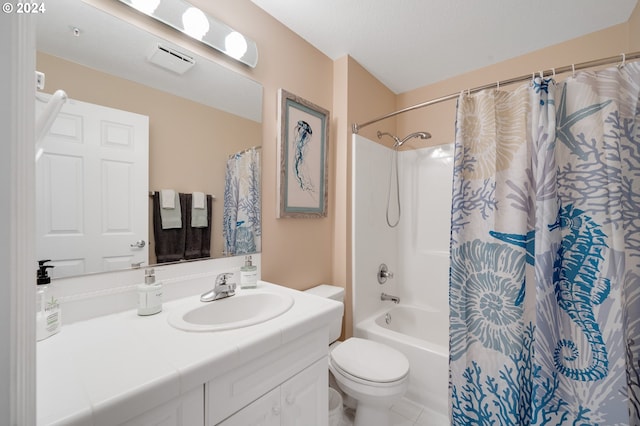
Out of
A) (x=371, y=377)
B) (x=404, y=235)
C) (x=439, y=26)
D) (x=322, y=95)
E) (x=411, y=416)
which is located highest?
(x=439, y=26)

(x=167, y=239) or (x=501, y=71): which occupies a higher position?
(x=501, y=71)

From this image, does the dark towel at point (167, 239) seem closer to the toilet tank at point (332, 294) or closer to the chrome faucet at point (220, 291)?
the chrome faucet at point (220, 291)

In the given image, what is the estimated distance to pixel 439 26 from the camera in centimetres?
169

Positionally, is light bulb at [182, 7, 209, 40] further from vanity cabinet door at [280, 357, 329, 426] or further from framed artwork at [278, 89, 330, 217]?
vanity cabinet door at [280, 357, 329, 426]

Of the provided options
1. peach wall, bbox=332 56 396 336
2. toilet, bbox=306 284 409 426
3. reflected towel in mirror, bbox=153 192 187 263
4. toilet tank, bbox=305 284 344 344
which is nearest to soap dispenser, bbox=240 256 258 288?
reflected towel in mirror, bbox=153 192 187 263

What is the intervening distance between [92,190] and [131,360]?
618 millimetres

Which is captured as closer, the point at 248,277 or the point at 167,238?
the point at 167,238

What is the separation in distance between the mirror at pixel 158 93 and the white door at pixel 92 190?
0.02 meters

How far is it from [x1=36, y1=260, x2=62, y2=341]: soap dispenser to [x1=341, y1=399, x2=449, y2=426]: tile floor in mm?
1544

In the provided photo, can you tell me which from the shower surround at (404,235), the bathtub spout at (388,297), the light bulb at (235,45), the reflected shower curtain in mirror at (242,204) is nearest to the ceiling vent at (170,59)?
the light bulb at (235,45)

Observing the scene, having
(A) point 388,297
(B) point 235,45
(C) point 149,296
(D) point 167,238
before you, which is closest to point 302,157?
(B) point 235,45

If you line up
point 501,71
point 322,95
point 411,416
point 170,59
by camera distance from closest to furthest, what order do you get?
point 170,59 < point 411,416 < point 322,95 < point 501,71

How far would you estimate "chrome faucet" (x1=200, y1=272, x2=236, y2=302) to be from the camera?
45.3 inches

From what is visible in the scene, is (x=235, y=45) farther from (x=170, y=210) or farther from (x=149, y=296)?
(x=149, y=296)
